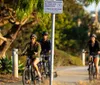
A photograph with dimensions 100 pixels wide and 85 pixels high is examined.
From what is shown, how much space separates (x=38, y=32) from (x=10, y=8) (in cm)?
1610

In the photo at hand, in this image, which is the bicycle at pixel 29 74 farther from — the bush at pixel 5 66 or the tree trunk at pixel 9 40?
the tree trunk at pixel 9 40

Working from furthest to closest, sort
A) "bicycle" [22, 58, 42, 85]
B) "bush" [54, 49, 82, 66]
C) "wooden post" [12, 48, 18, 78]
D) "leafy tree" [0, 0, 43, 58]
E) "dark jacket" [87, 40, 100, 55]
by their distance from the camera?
"bush" [54, 49, 82, 66] → "wooden post" [12, 48, 18, 78] → "dark jacket" [87, 40, 100, 55] → "leafy tree" [0, 0, 43, 58] → "bicycle" [22, 58, 42, 85]

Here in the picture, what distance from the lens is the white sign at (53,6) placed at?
11.8 meters

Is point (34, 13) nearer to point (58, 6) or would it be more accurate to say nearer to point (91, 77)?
point (91, 77)

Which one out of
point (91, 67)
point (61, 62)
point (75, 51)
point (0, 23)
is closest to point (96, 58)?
point (91, 67)

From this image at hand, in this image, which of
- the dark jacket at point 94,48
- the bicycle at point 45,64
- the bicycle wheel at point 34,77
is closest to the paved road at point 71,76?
the bicycle at point 45,64

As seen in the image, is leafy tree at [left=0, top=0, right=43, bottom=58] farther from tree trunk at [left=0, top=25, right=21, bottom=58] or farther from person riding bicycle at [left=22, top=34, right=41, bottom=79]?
person riding bicycle at [left=22, top=34, right=41, bottom=79]

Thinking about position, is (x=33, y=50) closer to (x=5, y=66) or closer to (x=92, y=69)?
(x=92, y=69)

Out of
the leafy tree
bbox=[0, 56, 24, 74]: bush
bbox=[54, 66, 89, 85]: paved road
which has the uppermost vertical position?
the leafy tree

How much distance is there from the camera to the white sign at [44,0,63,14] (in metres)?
11.8

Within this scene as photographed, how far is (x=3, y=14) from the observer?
17266 mm

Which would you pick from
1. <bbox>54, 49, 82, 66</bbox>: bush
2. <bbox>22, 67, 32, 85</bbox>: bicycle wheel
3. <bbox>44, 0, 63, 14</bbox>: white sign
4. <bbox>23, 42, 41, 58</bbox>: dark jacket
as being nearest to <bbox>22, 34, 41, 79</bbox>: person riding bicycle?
<bbox>23, 42, 41, 58</bbox>: dark jacket

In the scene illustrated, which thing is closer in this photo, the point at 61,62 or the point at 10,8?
the point at 10,8

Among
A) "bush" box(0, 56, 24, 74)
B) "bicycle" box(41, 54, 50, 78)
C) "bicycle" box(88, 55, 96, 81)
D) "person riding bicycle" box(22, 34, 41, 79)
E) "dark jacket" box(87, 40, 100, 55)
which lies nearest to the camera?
"person riding bicycle" box(22, 34, 41, 79)
